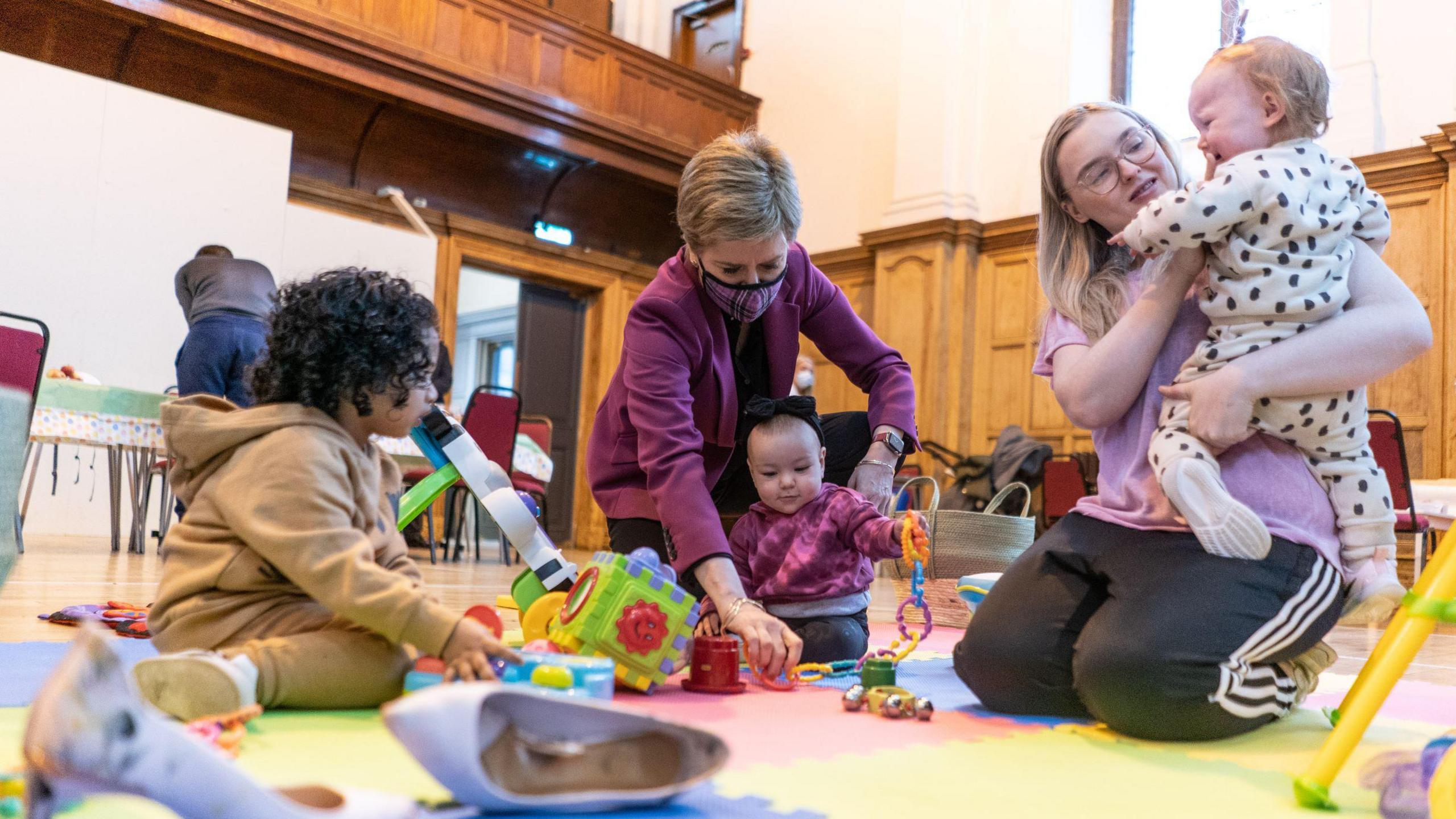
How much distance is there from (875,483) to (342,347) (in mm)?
1091

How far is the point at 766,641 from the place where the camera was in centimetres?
160

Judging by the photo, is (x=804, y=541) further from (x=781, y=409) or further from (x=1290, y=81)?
(x=1290, y=81)

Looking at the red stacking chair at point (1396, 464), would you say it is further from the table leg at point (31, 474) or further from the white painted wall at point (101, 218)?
the white painted wall at point (101, 218)

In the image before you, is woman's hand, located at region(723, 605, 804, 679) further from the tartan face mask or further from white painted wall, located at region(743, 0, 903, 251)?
white painted wall, located at region(743, 0, 903, 251)

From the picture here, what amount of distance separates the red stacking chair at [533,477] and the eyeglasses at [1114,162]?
4542 mm

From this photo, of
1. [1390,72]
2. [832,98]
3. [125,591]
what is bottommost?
[125,591]

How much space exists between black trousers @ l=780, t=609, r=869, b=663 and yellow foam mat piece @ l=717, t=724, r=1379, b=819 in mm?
680

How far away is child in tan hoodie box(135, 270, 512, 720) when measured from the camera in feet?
4.02

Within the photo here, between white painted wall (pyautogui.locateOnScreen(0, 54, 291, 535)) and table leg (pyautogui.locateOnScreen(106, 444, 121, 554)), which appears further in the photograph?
white painted wall (pyautogui.locateOnScreen(0, 54, 291, 535))

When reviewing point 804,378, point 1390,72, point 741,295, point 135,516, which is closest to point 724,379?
point 741,295

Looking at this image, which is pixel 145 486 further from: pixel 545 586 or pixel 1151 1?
pixel 1151 1

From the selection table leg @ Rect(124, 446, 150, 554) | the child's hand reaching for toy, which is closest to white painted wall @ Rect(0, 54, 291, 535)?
table leg @ Rect(124, 446, 150, 554)

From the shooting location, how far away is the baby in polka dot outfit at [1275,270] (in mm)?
1411

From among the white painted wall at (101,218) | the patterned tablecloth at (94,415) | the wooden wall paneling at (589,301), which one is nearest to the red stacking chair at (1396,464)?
the patterned tablecloth at (94,415)
